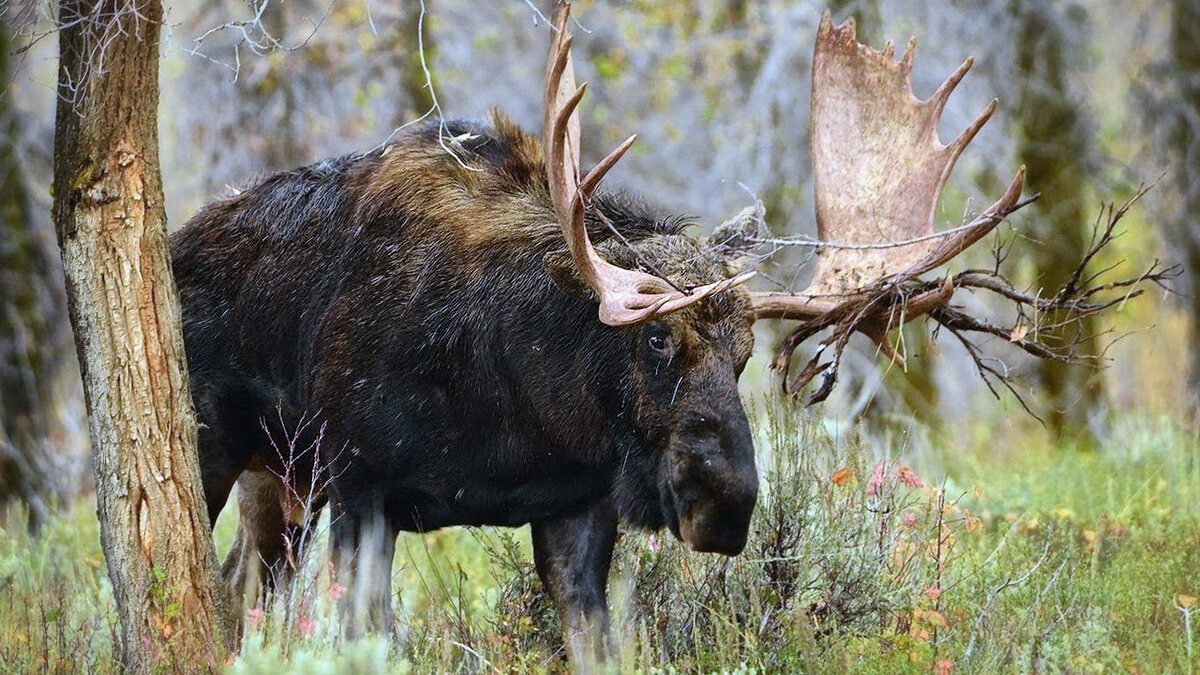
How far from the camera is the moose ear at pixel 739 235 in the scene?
567cm

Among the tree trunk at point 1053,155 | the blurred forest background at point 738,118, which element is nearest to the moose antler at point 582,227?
the blurred forest background at point 738,118

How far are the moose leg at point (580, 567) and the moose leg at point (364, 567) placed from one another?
0.60m

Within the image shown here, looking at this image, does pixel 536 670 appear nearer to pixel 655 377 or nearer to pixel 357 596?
pixel 357 596

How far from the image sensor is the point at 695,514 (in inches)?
198

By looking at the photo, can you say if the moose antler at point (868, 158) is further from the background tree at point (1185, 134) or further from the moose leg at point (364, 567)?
the background tree at point (1185, 134)

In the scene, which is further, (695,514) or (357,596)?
(357,596)

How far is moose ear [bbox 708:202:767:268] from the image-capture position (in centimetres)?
567

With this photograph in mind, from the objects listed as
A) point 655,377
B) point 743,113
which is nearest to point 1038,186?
point 743,113

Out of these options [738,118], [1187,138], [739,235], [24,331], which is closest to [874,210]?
[739,235]

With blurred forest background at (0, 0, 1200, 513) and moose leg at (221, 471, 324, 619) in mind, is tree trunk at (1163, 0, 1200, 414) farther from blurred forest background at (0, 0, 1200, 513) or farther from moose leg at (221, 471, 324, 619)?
moose leg at (221, 471, 324, 619)

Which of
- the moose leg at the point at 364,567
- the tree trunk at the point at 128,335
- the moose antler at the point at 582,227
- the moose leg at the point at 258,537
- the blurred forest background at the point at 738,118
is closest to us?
the moose antler at the point at 582,227

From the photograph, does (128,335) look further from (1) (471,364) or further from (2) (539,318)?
(2) (539,318)

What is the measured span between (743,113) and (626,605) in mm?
7817

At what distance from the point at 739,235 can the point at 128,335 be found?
234 centimetres
